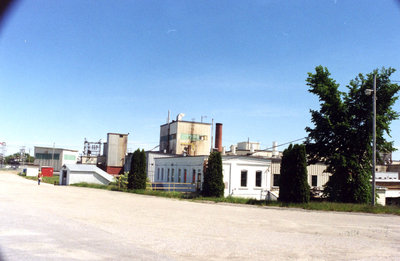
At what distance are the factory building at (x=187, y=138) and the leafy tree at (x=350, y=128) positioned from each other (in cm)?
2722

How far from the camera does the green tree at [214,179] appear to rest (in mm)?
28562

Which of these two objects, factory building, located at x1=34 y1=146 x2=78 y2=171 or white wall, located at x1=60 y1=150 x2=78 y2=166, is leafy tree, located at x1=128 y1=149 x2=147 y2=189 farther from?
factory building, located at x1=34 y1=146 x2=78 y2=171

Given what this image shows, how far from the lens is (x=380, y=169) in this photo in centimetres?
6494

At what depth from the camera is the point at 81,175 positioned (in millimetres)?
45406

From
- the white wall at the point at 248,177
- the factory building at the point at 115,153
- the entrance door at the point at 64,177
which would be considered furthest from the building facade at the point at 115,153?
the white wall at the point at 248,177

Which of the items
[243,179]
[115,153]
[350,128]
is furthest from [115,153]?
[350,128]

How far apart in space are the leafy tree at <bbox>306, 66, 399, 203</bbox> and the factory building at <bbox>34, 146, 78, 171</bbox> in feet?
241

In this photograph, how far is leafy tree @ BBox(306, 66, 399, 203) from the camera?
2759 cm

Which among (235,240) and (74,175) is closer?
(235,240)

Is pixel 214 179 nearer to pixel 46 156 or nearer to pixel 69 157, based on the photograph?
pixel 69 157

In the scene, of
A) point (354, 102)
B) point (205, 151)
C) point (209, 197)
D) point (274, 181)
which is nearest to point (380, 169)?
point (205, 151)

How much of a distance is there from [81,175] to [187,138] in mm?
16412

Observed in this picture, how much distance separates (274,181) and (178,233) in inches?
987

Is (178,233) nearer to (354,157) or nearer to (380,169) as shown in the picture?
(354,157)
